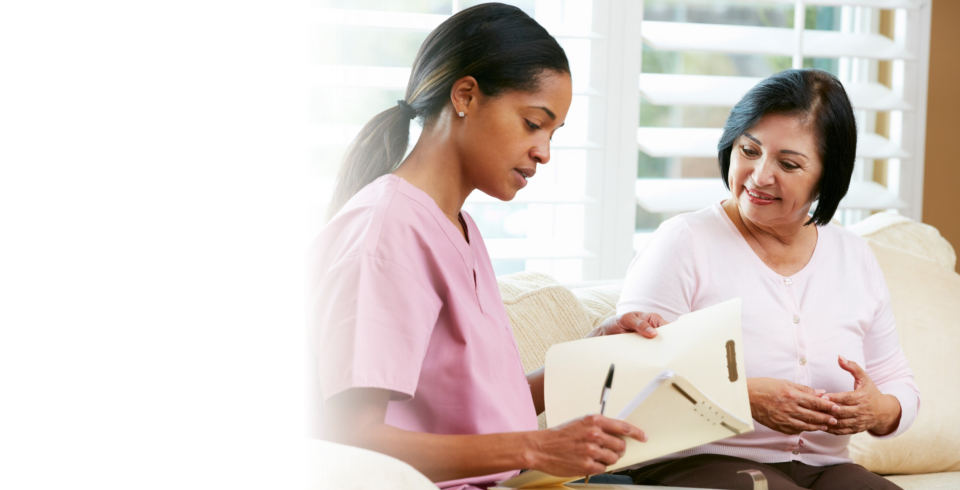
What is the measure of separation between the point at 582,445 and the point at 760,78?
6.11 feet

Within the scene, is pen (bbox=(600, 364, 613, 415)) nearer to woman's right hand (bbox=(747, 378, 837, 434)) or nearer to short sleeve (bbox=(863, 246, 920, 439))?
woman's right hand (bbox=(747, 378, 837, 434))

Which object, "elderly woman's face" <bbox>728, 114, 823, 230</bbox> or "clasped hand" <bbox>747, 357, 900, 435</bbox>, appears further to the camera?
"elderly woman's face" <bbox>728, 114, 823, 230</bbox>

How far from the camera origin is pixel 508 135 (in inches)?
40.9

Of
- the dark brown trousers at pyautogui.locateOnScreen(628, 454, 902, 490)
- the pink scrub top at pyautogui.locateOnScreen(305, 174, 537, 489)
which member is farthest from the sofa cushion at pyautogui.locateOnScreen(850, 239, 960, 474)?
the pink scrub top at pyautogui.locateOnScreen(305, 174, 537, 489)

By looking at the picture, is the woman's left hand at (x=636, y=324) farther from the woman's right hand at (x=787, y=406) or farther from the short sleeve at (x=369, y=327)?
the short sleeve at (x=369, y=327)

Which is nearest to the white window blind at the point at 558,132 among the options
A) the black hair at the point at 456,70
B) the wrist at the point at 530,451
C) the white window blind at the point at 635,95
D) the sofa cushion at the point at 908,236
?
the white window blind at the point at 635,95

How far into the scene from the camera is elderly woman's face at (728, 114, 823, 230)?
141 cm

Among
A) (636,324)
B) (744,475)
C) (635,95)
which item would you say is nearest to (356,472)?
(636,324)

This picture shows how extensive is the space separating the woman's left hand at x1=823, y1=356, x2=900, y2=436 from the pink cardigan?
0.06 meters

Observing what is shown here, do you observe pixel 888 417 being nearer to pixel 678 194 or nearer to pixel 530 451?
pixel 530 451
